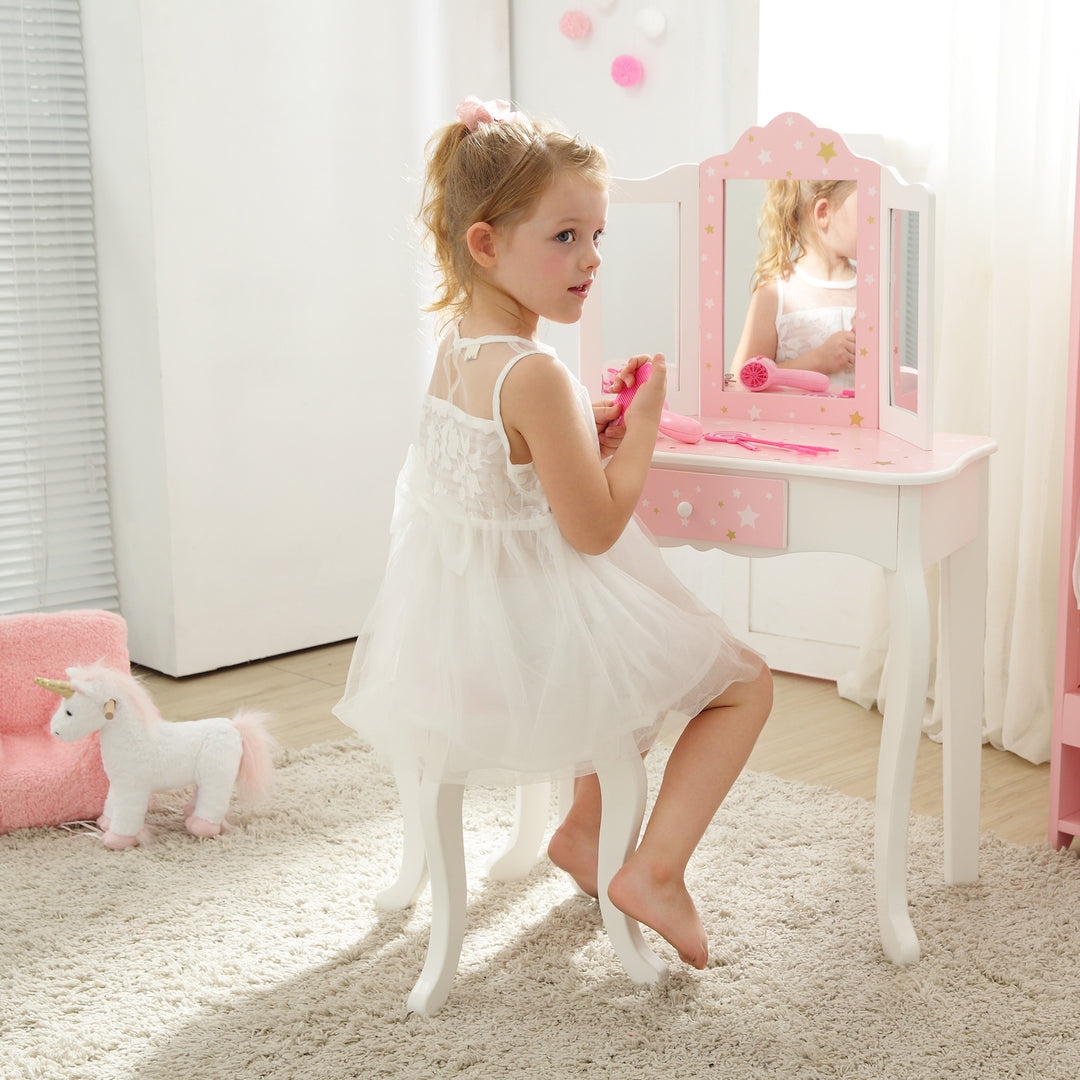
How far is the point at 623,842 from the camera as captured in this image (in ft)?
5.96

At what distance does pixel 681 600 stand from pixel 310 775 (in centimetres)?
107

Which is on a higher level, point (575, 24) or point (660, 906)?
point (575, 24)

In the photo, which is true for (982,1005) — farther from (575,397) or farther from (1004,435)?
(1004,435)

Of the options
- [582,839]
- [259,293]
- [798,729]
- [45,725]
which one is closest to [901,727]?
[582,839]

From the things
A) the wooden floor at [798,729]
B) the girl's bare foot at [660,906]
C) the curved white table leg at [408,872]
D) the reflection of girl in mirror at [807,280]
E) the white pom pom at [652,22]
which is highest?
the white pom pom at [652,22]

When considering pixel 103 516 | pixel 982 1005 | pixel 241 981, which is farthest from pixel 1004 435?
pixel 103 516

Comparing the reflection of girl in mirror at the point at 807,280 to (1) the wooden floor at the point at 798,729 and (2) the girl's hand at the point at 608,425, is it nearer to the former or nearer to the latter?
(2) the girl's hand at the point at 608,425

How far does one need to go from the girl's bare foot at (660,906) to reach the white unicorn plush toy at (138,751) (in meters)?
0.89

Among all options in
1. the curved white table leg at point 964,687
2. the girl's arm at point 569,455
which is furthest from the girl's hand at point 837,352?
the girl's arm at point 569,455

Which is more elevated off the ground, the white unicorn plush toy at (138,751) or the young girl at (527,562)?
the young girl at (527,562)

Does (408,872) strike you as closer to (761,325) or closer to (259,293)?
(761,325)

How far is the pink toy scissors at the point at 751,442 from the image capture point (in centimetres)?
198

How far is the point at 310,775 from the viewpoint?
8.80 ft

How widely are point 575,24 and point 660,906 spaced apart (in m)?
2.43
